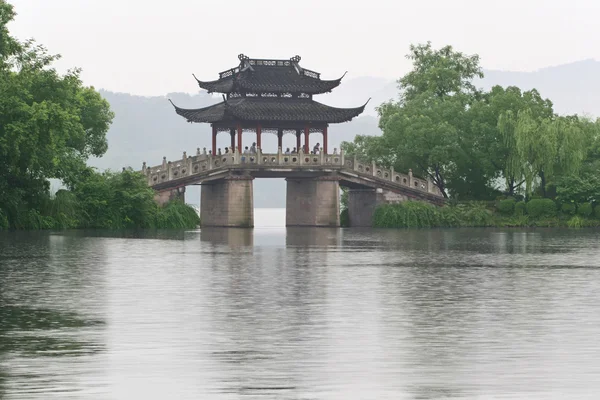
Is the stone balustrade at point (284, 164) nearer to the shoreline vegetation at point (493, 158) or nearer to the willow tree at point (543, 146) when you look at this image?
the shoreline vegetation at point (493, 158)

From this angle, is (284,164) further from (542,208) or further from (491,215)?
(542,208)

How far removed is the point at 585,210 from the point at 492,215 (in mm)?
5739

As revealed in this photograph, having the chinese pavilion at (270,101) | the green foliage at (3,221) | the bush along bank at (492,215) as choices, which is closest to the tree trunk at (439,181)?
the bush along bank at (492,215)

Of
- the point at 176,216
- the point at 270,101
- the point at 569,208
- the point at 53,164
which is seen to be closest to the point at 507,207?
the point at 569,208

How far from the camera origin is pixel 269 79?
268ft

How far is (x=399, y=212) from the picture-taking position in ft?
253

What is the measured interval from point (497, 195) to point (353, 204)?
9.50 meters

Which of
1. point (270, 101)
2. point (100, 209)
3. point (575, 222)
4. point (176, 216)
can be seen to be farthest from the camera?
point (270, 101)

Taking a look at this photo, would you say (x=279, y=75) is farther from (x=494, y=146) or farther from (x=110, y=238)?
(x=110, y=238)

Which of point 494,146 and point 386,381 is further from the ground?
point 494,146

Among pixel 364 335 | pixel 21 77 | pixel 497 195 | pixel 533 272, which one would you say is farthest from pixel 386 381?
pixel 497 195

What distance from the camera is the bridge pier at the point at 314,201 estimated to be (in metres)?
78.2

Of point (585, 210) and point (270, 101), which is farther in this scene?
point (270, 101)

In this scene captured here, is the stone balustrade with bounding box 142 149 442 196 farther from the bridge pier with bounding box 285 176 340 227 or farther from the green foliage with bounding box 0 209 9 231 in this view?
the green foliage with bounding box 0 209 9 231
